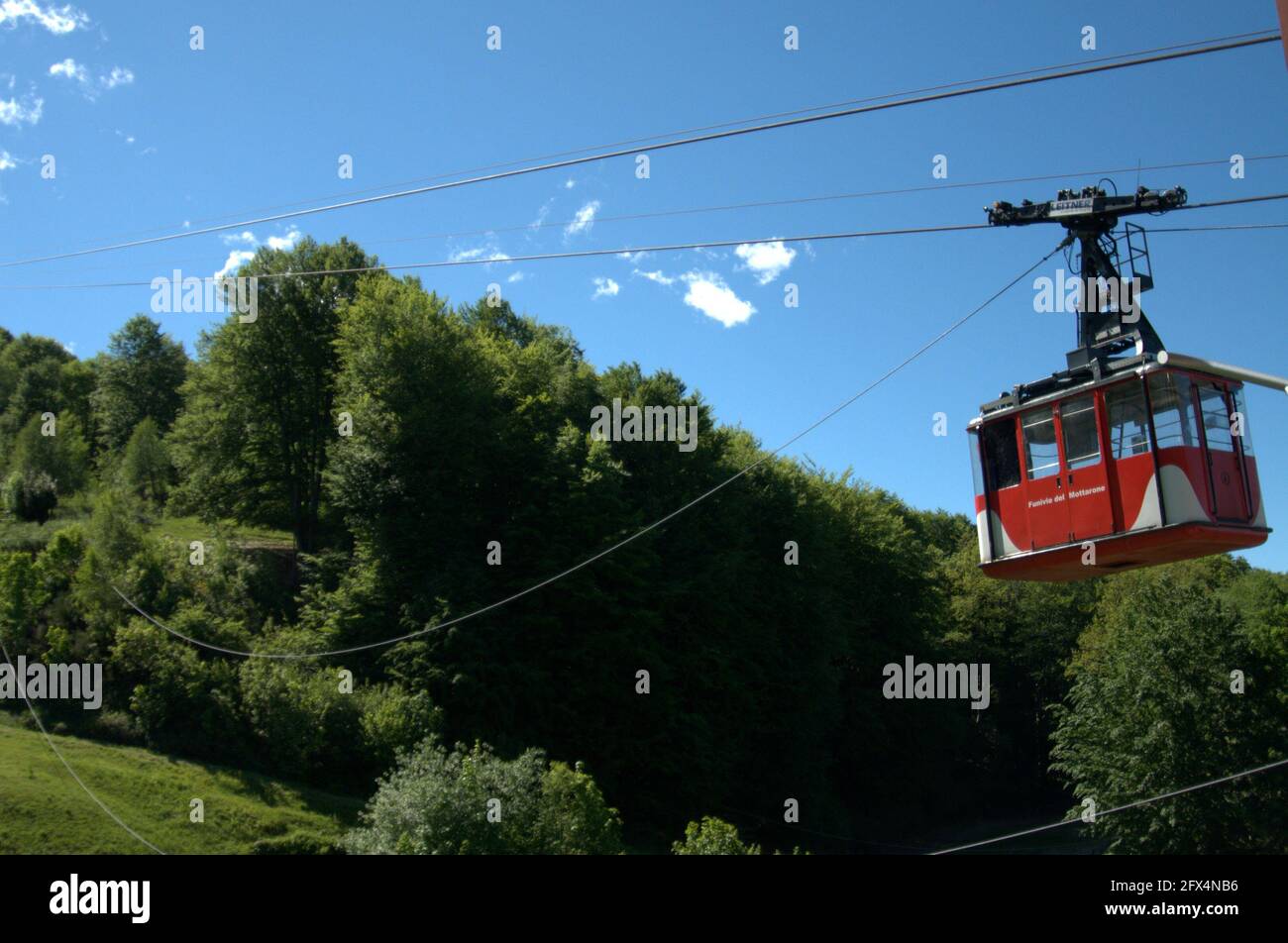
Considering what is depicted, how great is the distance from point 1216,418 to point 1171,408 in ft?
3.90

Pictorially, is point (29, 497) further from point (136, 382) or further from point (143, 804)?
point (136, 382)

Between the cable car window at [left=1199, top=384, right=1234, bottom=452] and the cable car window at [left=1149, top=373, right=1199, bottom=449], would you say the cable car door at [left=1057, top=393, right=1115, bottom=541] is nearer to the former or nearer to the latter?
the cable car window at [left=1149, top=373, right=1199, bottom=449]

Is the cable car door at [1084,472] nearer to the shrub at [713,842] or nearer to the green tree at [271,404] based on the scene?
the shrub at [713,842]

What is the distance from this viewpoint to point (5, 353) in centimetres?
9019

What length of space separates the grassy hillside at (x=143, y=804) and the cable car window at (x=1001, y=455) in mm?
21539

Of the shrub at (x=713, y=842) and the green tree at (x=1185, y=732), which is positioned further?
the green tree at (x=1185, y=732)

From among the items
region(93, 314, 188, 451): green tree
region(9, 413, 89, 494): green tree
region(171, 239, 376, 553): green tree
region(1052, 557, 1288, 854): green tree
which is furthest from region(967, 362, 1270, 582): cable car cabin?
region(93, 314, 188, 451): green tree

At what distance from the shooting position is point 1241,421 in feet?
57.8

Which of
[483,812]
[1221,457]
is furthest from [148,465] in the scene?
[1221,457]

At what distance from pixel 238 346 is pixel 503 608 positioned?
930 inches

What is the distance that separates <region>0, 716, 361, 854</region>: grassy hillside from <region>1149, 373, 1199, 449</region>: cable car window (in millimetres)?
24560

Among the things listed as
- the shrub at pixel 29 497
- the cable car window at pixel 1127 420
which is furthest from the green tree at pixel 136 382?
the cable car window at pixel 1127 420

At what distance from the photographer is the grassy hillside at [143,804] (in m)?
25.5
